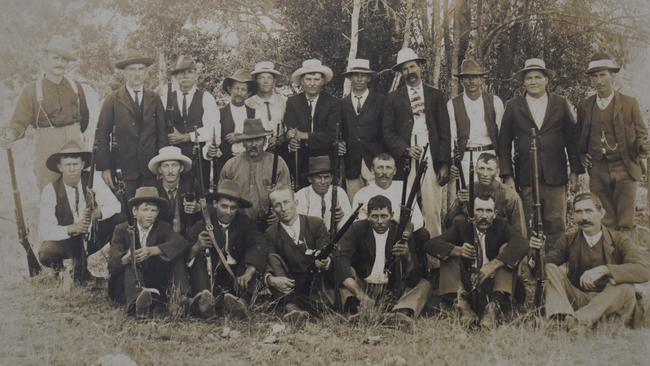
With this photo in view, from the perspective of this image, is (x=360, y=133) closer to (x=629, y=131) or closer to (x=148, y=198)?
(x=148, y=198)

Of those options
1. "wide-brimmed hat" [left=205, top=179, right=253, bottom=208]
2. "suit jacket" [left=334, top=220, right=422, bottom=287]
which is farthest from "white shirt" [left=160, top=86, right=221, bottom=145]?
"suit jacket" [left=334, top=220, right=422, bottom=287]

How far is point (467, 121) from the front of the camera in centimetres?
712

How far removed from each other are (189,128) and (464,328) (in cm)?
334

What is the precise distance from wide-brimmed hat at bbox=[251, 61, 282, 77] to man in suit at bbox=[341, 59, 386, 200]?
32.1 inches

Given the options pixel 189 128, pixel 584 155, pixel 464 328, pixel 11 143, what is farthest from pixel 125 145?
pixel 584 155

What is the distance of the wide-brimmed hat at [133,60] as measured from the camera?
7480mm

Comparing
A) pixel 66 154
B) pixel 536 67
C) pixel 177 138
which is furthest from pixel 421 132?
pixel 66 154

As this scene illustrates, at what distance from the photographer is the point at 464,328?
6141 millimetres

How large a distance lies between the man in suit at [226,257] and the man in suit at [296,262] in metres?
0.14

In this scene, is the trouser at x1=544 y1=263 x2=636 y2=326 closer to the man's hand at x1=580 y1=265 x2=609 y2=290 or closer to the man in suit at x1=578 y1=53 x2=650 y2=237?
the man's hand at x1=580 y1=265 x2=609 y2=290

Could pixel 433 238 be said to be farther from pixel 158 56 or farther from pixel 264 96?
pixel 158 56

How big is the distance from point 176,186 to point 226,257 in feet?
3.16

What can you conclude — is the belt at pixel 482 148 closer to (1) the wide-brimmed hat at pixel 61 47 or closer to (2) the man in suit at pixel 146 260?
(2) the man in suit at pixel 146 260

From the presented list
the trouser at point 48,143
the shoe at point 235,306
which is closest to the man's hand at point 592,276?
the shoe at point 235,306
